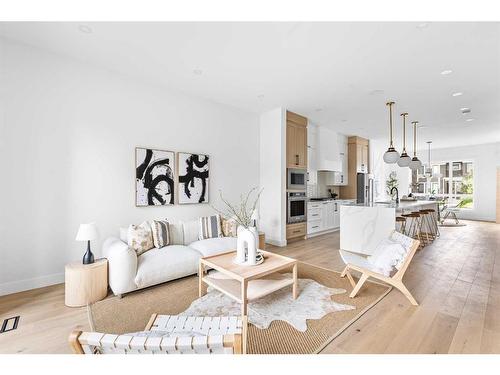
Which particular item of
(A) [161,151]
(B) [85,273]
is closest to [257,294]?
(B) [85,273]

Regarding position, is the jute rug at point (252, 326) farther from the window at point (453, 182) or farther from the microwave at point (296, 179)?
the window at point (453, 182)

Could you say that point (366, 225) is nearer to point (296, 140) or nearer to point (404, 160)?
point (404, 160)

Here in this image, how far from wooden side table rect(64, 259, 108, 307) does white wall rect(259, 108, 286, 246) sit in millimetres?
3250

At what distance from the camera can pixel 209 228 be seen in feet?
12.4

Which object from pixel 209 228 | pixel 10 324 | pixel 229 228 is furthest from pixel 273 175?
pixel 10 324

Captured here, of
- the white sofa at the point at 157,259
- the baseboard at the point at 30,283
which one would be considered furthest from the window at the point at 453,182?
the baseboard at the point at 30,283

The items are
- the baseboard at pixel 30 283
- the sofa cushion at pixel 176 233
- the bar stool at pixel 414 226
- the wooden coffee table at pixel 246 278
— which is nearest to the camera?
the wooden coffee table at pixel 246 278

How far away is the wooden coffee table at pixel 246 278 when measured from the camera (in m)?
2.21

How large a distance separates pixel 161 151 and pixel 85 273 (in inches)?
79.0

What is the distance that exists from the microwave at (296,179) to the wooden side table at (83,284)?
146 inches

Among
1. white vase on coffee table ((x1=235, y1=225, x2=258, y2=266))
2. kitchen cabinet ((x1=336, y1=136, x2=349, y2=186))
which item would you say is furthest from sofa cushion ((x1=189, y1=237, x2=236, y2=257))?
kitchen cabinet ((x1=336, y1=136, x2=349, y2=186))

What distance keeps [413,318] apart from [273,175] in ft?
11.1

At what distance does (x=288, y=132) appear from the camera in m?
5.18
